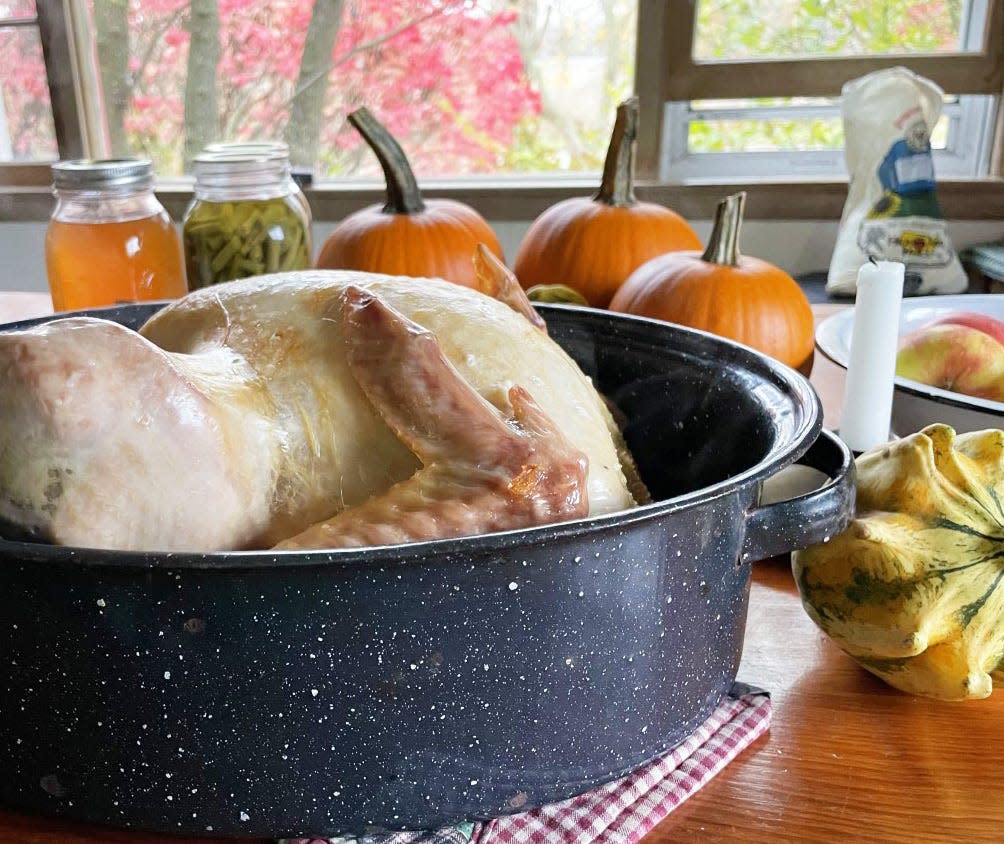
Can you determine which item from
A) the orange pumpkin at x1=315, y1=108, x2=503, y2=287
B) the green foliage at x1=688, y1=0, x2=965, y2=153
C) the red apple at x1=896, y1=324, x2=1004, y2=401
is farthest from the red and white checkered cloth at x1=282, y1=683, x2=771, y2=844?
the green foliage at x1=688, y1=0, x2=965, y2=153

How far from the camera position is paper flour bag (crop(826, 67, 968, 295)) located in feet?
6.00

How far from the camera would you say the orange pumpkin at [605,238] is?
134 centimetres

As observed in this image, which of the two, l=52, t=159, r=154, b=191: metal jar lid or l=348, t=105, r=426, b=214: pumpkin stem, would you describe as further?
l=348, t=105, r=426, b=214: pumpkin stem

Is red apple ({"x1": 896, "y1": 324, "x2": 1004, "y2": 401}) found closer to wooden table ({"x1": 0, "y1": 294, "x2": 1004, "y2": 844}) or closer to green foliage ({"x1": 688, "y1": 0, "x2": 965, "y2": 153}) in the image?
wooden table ({"x1": 0, "y1": 294, "x2": 1004, "y2": 844})

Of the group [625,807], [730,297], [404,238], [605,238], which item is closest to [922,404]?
[730,297]

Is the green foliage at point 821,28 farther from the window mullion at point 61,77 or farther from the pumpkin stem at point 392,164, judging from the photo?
the window mullion at point 61,77

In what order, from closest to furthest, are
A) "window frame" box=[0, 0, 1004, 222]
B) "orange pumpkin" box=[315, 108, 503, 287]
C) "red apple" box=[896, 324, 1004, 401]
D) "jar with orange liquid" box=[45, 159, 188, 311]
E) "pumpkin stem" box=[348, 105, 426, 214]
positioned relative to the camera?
"red apple" box=[896, 324, 1004, 401] → "jar with orange liquid" box=[45, 159, 188, 311] → "pumpkin stem" box=[348, 105, 426, 214] → "orange pumpkin" box=[315, 108, 503, 287] → "window frame" box=[0, 0, 1004, 222]

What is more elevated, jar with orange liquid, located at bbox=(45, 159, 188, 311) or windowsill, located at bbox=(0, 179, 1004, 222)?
jar with orange liquid, located at bbox=(45, 159, 188, 311)

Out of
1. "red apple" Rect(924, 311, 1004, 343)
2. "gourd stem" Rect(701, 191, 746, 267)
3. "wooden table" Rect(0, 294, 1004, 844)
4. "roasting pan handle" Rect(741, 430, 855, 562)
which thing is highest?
"gourd stem" Rect(701, 191, 746, 267)

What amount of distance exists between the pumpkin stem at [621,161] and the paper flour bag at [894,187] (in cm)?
67

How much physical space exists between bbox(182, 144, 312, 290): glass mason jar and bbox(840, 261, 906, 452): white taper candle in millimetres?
635

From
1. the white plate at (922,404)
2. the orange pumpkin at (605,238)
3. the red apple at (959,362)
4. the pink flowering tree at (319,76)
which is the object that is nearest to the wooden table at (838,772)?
the white plate at (922,404)

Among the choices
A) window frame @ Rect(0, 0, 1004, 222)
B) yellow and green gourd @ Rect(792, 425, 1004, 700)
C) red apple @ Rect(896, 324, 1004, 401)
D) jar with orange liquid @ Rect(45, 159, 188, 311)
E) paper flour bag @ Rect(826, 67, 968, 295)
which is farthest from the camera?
window frame @ Rect(0, 0, 1004, 222)

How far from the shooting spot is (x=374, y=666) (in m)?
0.40
